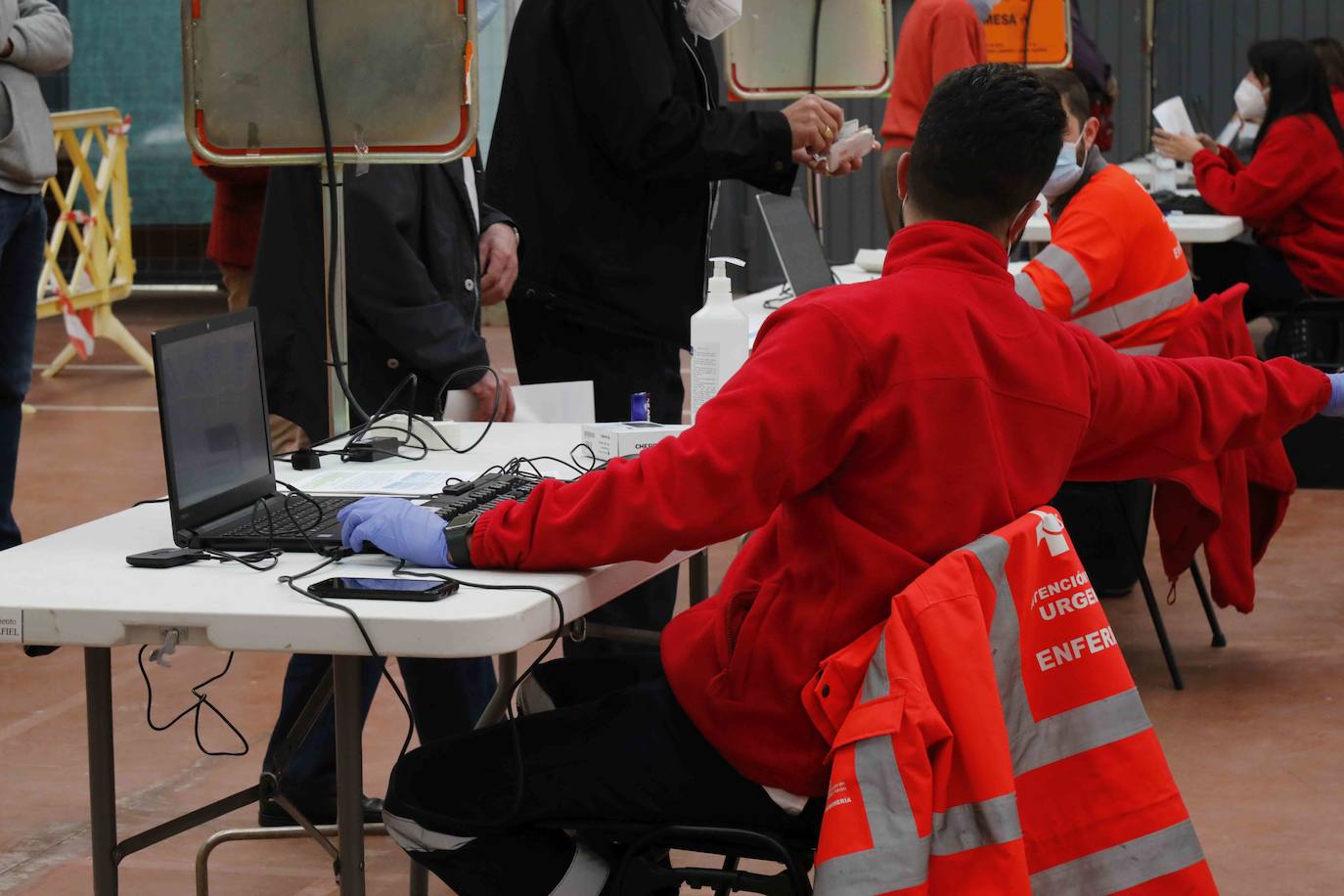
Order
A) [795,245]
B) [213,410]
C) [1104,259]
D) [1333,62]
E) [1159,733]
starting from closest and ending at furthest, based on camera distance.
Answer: [213,410], [1159,733], [1104,259], [795,245], [1333,62]

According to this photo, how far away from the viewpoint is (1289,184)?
559 cm

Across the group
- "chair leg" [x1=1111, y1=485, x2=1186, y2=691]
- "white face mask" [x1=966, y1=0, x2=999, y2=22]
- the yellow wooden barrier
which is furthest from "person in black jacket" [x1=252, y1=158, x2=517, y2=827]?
the yellow wooden barrier

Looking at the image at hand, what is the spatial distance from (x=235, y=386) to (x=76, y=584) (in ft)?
1.30

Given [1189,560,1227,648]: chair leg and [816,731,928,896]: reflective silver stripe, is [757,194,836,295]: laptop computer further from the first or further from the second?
[816,731,928,896]: reflective silver stripe

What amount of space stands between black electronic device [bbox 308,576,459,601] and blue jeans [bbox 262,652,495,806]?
0.96 meters

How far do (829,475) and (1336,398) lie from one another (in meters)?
0.76

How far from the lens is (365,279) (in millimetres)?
2545

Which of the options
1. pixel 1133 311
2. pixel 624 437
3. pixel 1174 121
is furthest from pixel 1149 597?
pixel 1174 121

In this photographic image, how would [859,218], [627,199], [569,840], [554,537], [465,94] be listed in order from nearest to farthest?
[554,537] < [569,840] < [465,94] < [627,199] < [859,218]

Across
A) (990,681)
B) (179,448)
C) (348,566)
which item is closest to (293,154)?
(179,448)

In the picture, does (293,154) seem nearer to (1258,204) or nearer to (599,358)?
(599,358)

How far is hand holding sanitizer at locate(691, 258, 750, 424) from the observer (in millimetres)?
2436

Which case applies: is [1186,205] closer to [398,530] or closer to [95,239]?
[95,239]

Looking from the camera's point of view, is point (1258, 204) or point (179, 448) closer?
point (179, 448)
